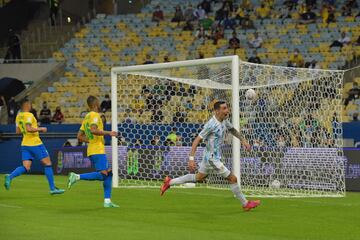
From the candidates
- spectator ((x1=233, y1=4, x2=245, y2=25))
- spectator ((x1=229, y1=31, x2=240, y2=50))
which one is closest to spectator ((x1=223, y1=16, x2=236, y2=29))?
spectator ((x1=233, y1=4, x2=245, y2=25))

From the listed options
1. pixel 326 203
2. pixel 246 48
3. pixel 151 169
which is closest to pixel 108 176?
pixel 326 203

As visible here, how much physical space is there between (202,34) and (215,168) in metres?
23.8

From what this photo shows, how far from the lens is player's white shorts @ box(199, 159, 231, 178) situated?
16641 mm

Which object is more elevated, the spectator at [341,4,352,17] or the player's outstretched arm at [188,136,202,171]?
the spectator at [341,4,352,17]

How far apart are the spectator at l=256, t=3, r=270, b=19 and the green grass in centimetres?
1909

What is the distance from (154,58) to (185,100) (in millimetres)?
14614

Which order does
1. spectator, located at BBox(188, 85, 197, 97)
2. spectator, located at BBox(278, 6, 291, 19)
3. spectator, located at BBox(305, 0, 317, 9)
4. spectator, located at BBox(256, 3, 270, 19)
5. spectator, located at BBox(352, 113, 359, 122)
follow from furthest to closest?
spectator, located at BBox(256, 3, 270, 19)
spectator, located at BBox(278, 6, 291, 19)
spectator, located at BBox(305, 0, 317, 9)
spectator, located at BBox(352, 113, 359, 122)
spectator, located at BBox(188, 85, 197, 97)

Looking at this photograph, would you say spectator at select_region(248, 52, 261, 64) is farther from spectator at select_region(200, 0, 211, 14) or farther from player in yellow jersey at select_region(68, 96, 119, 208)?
player in yellow jersey at select_region(68, 96, 119, 208)

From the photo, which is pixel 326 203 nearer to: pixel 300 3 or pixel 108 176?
pixel 108 176

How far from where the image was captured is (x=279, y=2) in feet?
132

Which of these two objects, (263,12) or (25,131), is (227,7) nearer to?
(263,12)

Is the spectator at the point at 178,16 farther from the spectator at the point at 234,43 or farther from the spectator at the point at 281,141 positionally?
the spectator at the point at 281,141

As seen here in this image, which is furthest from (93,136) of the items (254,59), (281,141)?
(254,59)

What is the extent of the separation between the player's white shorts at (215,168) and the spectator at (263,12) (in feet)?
76.8
